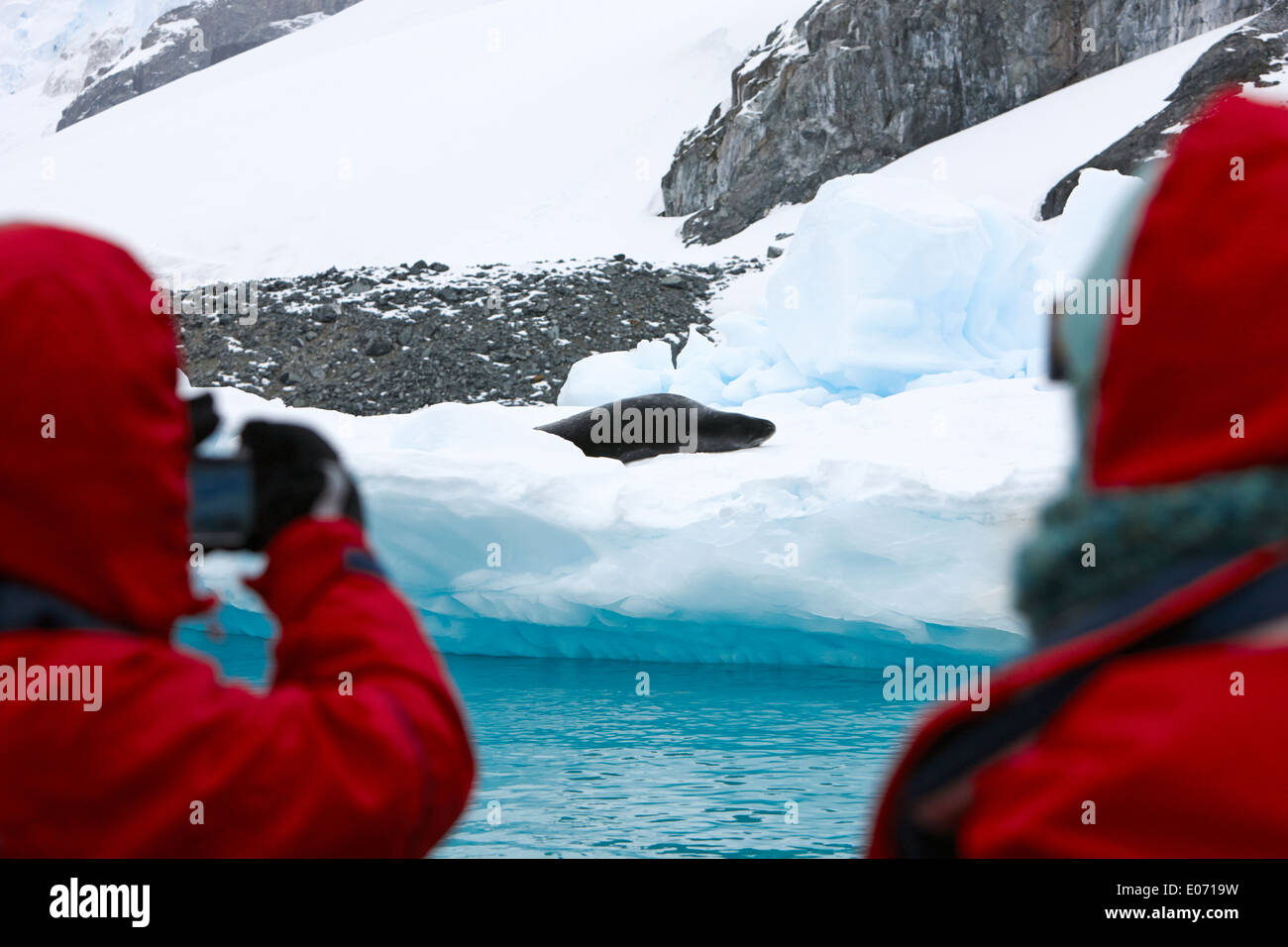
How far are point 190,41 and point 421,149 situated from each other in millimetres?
42947

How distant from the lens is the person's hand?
1056 millimetres

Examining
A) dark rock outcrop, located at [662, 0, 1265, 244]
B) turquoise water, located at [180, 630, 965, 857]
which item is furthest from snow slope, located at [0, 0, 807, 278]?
turquoise water, located at [180, 630, 965, 857]

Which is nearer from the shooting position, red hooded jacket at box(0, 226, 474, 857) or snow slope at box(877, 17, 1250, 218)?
red hooded jacket at box(0, 226, 474, 857)

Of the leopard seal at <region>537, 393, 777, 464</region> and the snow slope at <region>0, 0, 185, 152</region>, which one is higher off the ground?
the snow slope at <region>0, 0, 185, 152</region>

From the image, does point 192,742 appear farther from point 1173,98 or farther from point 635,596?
point 1173,98

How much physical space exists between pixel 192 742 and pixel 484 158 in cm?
3134

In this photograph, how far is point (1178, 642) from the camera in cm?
69

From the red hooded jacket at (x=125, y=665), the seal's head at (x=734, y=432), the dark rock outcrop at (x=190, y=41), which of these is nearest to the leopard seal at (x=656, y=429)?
the seal's head at (x=734, y=432)

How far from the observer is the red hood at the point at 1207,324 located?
2.25ft

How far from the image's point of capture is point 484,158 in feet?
101

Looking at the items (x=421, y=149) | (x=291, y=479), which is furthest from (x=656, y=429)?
(x=421, y=149)

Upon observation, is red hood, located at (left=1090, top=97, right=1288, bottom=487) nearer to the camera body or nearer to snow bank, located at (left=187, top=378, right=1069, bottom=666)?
the camera body

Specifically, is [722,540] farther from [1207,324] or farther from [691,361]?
[691,361]
